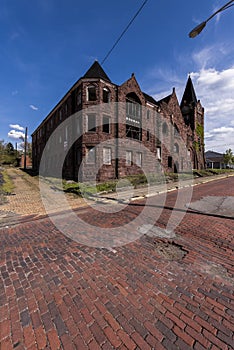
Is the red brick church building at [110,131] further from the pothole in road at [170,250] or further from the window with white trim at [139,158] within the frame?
the pothole in road at [170,250]

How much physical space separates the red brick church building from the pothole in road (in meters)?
13.8

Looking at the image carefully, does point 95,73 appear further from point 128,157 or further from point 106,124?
point 128,157

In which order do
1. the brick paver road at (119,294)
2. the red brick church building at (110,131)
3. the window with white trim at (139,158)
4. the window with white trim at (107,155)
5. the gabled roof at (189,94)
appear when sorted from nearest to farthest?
the brick paver road at (119,294) < the red brick church building at (110,131) < the window with white trim at (107,155) < the window with white trim at (139,158) < the gabled roof at (189,94)

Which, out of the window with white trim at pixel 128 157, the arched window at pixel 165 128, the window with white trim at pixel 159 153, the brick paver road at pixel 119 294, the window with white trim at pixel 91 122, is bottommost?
the brick paver road at pixel 119 294

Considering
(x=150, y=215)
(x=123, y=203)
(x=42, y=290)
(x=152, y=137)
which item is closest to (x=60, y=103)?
(x=152, y=137)

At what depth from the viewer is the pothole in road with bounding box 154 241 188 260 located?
394 cm

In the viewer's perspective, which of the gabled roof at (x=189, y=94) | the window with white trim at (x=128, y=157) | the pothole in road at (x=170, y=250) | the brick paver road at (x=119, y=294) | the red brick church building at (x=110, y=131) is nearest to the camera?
the brick paver road at (x=119, y=294)

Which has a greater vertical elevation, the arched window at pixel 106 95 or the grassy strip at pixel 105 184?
the arched window at pixel 106 95

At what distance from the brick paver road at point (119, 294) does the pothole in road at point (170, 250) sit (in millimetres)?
23

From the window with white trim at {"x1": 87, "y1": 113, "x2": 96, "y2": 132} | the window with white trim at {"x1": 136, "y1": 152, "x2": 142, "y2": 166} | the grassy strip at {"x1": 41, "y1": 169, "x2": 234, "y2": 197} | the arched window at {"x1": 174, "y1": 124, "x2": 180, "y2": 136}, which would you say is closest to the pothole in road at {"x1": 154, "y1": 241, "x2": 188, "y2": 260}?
the grassy strip at {"x1": 41, "y1": 169, "x2": 234, "y2": 197}

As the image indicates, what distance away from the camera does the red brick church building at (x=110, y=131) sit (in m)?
18.0

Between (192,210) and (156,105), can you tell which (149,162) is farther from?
(192,210)

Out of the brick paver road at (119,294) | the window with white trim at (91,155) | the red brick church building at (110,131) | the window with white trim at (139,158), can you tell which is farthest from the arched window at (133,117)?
the brick paver road at (119,294)

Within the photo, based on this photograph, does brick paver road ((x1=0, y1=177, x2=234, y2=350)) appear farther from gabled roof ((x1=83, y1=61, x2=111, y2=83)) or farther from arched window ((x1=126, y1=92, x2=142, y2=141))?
gabled roof ((x1=83, y1=61, x2=111, y2=83))
